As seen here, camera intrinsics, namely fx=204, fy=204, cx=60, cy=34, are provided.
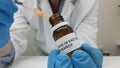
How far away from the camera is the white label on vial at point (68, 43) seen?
49 centimetres

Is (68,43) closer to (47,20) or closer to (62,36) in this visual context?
(62,36)

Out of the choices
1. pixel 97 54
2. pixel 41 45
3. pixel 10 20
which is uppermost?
pixel 10 20

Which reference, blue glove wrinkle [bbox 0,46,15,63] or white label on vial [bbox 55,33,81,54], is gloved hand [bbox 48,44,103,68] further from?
blue glove wrinkle [bbox 0,46,15,63]

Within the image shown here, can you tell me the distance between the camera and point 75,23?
0.95 meters

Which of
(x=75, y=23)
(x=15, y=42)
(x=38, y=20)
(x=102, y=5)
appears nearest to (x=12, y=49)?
(x=15, y=42)

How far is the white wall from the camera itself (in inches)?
51.4

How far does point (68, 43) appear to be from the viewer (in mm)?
494

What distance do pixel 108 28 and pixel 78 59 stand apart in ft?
2.87

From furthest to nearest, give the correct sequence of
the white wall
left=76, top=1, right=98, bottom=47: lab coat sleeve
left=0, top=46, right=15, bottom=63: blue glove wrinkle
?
the white wall → left=76, top=1, right=98, bottom=47: lab coat sleeve → left=0, top=46, right=15, bottom=63: blue glove wrinkle

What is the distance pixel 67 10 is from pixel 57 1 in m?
0.06

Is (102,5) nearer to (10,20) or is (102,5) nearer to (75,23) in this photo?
(75,23)

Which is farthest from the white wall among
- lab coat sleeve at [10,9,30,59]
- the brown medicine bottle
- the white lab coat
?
the brown medicine bottle

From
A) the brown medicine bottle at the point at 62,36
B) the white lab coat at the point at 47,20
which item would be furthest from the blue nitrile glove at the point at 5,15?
the white lab coat at the point at 47,20

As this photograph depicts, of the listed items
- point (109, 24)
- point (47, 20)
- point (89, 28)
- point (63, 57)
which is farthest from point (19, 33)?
point (109, 24)
